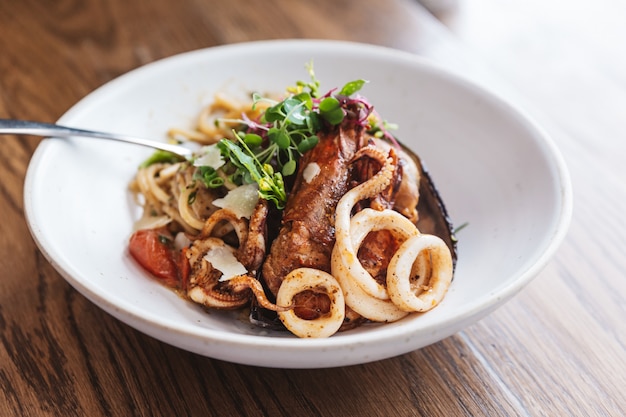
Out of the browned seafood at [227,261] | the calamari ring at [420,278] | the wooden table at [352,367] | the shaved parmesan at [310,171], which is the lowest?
the wooden table at [352,367]

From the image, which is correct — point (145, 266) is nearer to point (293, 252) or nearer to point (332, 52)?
point (293, 252)

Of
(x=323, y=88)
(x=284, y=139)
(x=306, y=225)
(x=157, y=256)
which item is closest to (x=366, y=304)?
(x=306, y=225)

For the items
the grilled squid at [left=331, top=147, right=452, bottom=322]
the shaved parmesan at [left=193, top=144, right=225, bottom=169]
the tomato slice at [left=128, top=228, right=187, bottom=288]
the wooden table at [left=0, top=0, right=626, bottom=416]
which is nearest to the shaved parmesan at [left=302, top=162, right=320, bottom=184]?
the grilled squid at [left=331, top=147, right=452, bottom=322]

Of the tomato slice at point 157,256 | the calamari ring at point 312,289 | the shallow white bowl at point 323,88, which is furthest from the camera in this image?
the tomato slice at point 157,256

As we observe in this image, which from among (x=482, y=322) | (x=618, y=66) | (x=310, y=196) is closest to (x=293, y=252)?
(x=310, y=196)

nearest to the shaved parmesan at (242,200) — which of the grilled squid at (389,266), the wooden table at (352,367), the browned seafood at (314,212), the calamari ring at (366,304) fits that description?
the browned seafood at (314,212)

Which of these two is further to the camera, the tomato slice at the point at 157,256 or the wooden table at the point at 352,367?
the tomato slice at the point at 157,256

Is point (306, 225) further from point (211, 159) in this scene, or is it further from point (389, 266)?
point (211, 159)

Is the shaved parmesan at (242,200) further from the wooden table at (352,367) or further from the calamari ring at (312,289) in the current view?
the wooden table at (352,367)
